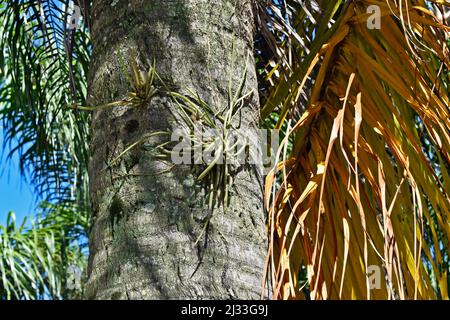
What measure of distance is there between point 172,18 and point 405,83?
0.61 m

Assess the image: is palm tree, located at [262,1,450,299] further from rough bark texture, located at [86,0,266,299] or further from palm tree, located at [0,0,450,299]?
rough bark texture, located at [86,0,266,299]

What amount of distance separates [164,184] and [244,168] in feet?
0.47

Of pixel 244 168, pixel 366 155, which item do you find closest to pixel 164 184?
pixel 244 168

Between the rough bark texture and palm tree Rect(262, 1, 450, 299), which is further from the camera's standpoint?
palm tree Rect(262, 1, 450, 299)

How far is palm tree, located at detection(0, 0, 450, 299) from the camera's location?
3.85ft

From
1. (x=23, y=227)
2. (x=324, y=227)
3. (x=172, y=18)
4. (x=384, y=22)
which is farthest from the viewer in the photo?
(x=23, y=227)

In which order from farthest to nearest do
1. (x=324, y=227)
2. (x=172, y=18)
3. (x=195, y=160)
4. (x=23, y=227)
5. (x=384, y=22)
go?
(x=23, y=227) → (x=384, y=22) → (x=324, y=227) → (x=172, y=18) → (x=195, y=160)

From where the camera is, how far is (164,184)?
121 centimetres

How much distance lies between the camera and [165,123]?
1253 millimetres

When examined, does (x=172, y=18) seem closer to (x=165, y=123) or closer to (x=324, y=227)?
(x=165, y=123)

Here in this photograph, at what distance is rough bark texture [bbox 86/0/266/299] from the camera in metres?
1.15

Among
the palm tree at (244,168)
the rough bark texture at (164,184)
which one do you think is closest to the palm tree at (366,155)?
the palm tree at (244,168)

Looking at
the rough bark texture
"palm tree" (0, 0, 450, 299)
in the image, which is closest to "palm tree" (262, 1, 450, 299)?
"palm tree" (0, 0, 450, 299)

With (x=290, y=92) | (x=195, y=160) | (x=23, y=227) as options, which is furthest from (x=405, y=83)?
(x=23, y=227)
